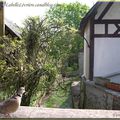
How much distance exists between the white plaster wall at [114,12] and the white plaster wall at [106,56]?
936 millimetres

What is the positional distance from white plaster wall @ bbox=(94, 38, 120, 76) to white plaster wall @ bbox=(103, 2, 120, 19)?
3.07 ft

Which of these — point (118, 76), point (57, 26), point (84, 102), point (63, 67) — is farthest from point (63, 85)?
point (118, 76)

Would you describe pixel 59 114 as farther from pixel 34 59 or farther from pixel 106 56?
pixel 106 56

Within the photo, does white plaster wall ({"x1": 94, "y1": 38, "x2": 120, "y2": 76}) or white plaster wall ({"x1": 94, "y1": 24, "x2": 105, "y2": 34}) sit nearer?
white plaster wall ({"x1": 94, "y1": 24, "x2": 105, "y2": 34})

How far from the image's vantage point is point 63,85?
27.8 feet

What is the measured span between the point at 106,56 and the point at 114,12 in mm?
Answer: 1872


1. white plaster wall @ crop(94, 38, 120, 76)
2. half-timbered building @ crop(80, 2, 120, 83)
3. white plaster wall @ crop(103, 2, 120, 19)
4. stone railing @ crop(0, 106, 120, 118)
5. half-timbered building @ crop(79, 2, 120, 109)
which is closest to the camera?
stone railing @ crop(0, 106, 120, 118)

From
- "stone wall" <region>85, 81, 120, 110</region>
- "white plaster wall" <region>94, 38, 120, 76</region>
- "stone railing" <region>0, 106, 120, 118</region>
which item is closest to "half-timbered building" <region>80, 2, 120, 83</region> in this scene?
"white plaster wall" <region>94, 38, 120, 76</region>

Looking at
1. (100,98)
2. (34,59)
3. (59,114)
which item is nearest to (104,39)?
(100,98)

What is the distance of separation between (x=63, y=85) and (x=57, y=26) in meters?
1.62

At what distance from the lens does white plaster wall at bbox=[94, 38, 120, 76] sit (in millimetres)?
12977

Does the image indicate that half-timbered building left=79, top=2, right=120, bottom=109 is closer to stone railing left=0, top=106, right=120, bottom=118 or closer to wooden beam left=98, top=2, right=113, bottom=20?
wooden beam left=98, top=2, right=113, bottom=20

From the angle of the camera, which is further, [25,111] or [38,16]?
[38,16]

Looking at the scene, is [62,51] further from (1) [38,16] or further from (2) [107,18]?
(2) [107,18]
